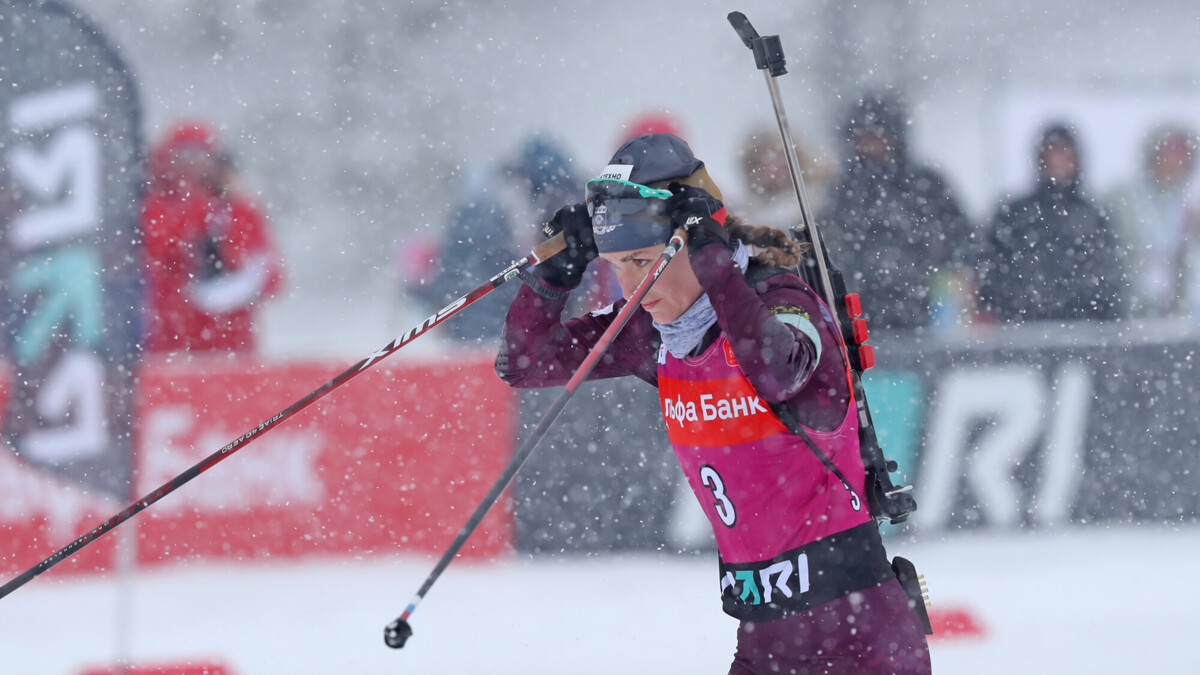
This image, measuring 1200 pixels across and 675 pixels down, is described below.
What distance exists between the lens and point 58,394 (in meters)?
5.10

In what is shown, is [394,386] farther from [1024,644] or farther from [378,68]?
[378,68]

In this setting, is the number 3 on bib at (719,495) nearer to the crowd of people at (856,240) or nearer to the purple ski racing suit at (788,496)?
the purple ski racing suit at (788,496)

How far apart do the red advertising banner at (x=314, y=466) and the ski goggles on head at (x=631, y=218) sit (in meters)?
3.33

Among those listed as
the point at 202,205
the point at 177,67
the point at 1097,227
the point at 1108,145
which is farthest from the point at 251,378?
the point at 177,67

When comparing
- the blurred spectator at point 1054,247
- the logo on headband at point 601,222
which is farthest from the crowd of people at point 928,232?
the logo on headband at point 601,222

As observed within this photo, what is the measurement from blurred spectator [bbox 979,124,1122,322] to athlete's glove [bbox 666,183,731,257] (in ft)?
13.4

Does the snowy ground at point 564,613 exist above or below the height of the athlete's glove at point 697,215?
below

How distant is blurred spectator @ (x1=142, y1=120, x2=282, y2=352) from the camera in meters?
5.93

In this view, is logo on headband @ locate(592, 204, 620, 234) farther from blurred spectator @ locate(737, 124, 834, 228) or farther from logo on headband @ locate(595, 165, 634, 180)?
blurred spectator @ locate(737, 124, 834, 228)

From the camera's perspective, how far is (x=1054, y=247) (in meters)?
5.90

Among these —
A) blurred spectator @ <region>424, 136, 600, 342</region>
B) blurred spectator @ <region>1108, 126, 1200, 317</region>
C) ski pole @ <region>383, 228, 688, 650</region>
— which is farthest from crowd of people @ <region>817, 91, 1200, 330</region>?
ski pole @ <region>383, 228, 688, 650</region>

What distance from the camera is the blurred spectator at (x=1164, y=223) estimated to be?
333 inches

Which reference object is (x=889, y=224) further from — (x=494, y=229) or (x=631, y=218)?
(x=631, y=218)

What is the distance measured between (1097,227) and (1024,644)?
2.46 m
